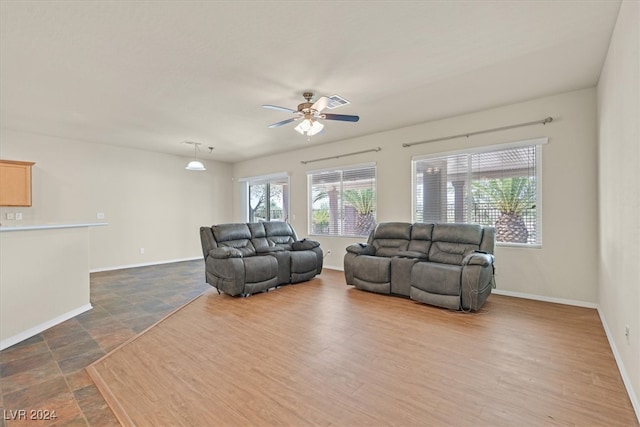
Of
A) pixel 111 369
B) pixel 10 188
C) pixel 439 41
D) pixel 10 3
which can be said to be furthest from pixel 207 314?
pixel 10 188

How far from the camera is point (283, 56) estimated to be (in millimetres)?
2820

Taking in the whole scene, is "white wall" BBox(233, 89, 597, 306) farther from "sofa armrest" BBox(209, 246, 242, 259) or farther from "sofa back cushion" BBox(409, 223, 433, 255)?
"sofa armrest" BBox(209, 246, 242, 259)

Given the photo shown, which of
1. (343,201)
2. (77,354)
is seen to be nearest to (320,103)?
(343,201)

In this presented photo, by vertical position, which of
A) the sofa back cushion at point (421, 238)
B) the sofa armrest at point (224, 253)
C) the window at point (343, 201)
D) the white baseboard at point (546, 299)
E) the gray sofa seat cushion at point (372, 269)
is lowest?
the white baseboard at point (546, 299)

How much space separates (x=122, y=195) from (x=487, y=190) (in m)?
7.27

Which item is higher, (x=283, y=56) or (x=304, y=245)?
(x=283, y=56)

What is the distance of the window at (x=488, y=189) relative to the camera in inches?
163

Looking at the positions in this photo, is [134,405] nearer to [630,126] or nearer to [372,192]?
[630,126]

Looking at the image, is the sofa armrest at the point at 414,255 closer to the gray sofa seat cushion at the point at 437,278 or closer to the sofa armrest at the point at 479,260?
the gray sofa seat cushion at the point at 437,278

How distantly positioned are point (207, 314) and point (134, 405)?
5.58 feet

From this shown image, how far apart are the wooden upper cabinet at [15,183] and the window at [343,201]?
5203mm

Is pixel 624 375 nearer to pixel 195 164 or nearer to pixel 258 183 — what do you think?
pixel 195 164

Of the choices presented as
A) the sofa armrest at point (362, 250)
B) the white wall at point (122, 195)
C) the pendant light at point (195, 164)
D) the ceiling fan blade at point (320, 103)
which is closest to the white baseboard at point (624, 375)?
the sofa armrest at point (362, 250)

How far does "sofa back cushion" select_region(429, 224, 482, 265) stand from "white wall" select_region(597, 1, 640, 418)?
52.6 inches
